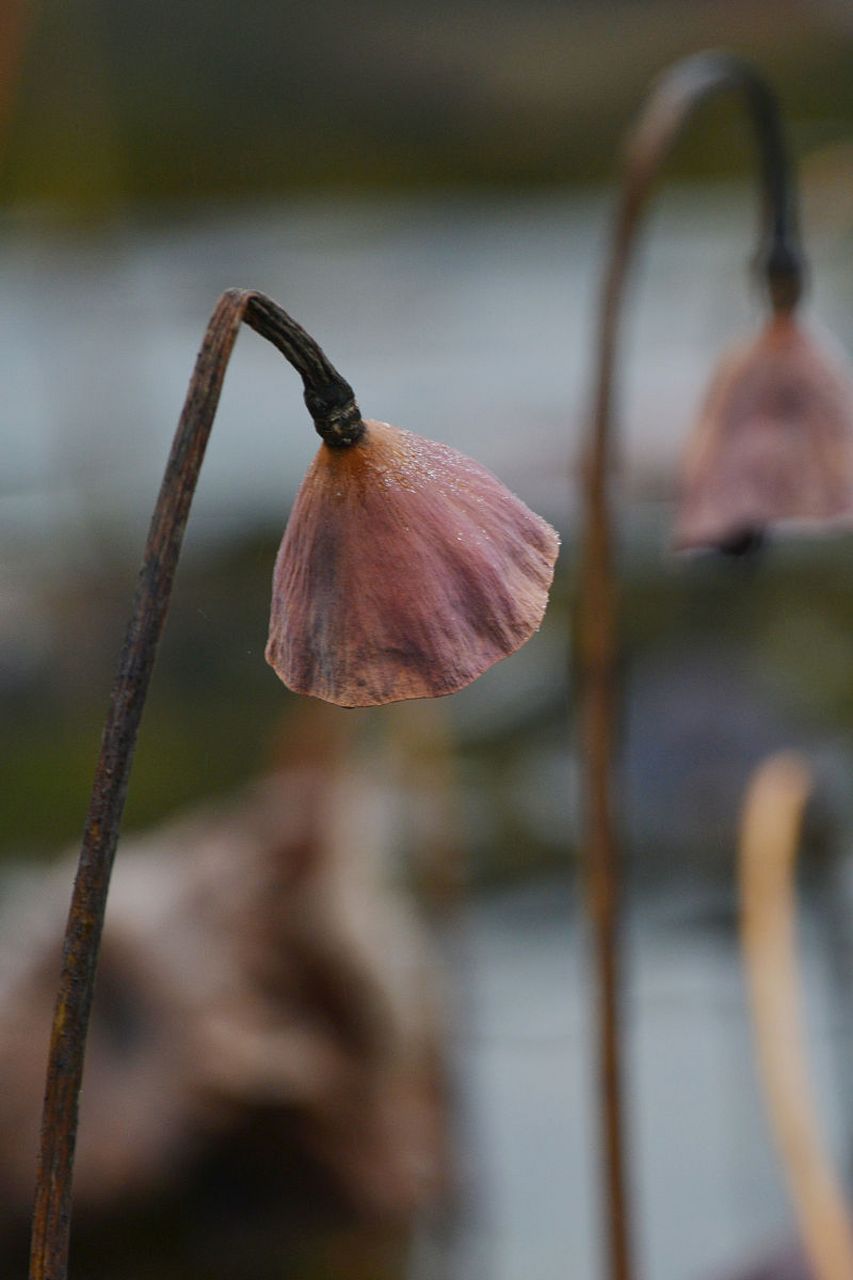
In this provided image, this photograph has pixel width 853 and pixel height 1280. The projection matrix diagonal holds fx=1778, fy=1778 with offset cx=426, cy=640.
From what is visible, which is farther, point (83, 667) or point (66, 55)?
Result: point (66, 55)

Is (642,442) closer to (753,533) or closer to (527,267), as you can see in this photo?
(753,533)

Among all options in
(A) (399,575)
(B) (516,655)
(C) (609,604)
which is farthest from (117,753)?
(B) (516,655)

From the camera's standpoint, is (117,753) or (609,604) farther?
(609,604)

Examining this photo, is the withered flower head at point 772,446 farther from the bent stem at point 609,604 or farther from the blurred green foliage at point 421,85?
the blurred green foliage at point 421,85

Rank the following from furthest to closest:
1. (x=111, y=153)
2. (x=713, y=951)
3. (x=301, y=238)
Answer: (x=301, y=238)
(x=111, y=153)
(x=713, y=951)

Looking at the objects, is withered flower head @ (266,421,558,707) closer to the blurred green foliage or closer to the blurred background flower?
the blurred background flower

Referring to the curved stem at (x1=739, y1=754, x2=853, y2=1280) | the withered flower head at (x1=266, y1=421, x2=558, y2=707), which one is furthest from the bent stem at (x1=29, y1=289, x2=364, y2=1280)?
the curved stem at (x1=739, y1=754, x2=853, y2=1280)

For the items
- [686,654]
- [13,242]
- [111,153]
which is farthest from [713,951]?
[13,242]

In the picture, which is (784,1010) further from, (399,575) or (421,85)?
(421,85)
